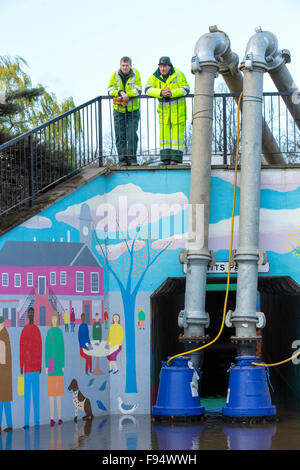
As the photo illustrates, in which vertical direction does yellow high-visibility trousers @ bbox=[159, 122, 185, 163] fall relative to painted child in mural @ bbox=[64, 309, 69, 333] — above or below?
above

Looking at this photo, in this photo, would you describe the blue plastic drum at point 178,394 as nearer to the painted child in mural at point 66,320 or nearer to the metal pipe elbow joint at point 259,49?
the painted child in mural at point 66,320

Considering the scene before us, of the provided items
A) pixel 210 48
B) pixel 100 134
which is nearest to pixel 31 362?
pixel 100 134

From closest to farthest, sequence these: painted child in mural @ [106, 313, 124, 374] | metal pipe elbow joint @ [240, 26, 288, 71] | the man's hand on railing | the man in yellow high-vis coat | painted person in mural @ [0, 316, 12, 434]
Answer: painted person in mural @ [0, 316, 12, 434] → metal pipe elbow joint @ [240, 26, 288, 71] → painted child in mural @ [106, 313, 124, 374] → the man's hand on railing → the man in yellow high-vis coat

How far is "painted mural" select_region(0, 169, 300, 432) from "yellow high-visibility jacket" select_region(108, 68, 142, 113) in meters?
1.27

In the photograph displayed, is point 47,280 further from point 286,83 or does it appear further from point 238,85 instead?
point 286,83

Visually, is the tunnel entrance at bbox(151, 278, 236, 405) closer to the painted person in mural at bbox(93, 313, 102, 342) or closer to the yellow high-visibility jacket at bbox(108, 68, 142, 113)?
the painted person in mural at bbox(93, 313, 102, 342)

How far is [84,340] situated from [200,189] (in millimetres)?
3048

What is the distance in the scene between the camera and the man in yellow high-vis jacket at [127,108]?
14.1 meters

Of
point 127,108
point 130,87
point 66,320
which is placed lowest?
point 66,320

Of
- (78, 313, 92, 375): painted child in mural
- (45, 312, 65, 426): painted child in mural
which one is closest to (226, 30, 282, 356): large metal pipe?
(78, 313, 92, 375): painted child in mural

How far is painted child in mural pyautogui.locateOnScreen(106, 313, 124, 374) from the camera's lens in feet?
44.2

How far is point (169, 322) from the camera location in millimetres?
19234

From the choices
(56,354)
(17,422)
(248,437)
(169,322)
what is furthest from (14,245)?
(169,322)

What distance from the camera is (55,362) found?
12.4 meters
